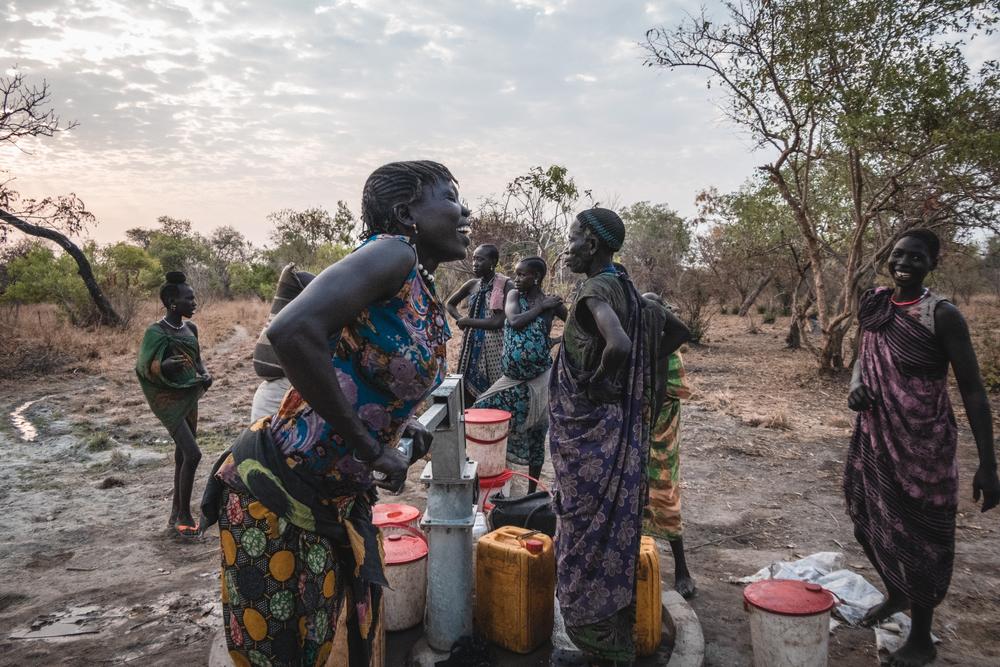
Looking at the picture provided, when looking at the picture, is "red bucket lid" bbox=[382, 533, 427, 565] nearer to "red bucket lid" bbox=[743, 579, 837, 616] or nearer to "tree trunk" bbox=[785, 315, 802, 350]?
"red bucket lid" bbox=[743, 579, 837, 616]

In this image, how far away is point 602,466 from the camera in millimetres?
2211

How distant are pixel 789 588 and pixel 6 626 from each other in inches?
146

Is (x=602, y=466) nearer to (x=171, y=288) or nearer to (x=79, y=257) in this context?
(x=171, y=288)

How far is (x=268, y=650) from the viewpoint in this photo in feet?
4.35

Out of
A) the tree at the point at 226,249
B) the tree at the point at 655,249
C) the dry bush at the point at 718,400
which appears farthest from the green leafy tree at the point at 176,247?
the dry bush at the point at 718,400

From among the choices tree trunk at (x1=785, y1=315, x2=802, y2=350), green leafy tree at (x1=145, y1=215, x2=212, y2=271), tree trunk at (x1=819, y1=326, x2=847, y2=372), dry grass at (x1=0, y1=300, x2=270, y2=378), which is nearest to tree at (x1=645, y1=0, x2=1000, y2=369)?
tree trunk at (x1=819, y1=326, x2=847, y2=372)

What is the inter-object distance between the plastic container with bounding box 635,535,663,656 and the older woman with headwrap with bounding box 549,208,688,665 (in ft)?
0.81

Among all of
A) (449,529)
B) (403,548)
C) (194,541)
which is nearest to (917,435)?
(449,529)

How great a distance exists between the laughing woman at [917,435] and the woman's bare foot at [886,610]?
0.31ft

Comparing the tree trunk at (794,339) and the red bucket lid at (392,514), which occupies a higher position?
the tree trunk at (794,339)

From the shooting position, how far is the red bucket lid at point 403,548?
2.62m

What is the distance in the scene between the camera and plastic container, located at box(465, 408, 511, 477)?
3.52 m

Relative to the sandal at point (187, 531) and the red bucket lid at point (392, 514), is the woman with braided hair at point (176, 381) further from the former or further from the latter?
the red bucket lid at point (392, 514)

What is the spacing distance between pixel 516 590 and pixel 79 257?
49.5ft
